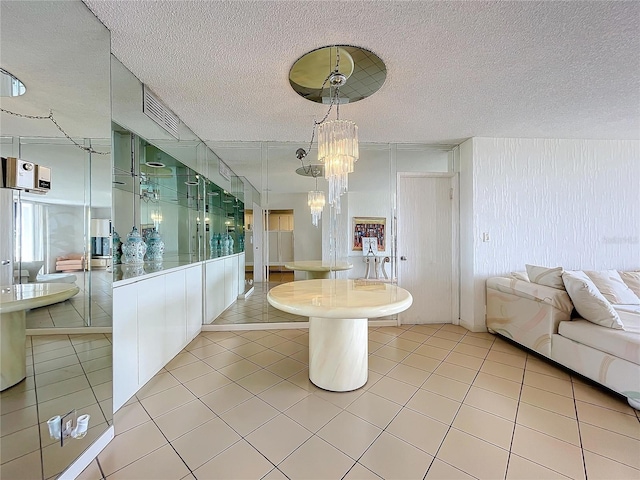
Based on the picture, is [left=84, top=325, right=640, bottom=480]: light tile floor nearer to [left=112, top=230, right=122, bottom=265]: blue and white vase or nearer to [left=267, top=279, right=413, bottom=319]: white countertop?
[left=267, top=279, right=413, bottom=319]: white countertop

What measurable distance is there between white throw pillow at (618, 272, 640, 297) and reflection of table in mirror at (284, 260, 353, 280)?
315 cm

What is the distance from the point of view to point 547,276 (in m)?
2.63

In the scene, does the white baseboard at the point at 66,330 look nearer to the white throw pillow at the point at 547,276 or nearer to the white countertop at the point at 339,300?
the white countertop at the point at 339,300

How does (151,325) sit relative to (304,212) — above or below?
below

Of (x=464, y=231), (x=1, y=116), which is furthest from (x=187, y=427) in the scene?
(x=464, y=231)

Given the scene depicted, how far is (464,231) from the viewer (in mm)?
3428

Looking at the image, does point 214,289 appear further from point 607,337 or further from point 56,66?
point 607,337

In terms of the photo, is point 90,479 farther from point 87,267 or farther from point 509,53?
point 509,53

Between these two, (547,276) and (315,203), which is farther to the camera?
(315,203)

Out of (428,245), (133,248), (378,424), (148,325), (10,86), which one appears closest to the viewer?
(10,86)

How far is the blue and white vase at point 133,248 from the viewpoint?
88.1 inches

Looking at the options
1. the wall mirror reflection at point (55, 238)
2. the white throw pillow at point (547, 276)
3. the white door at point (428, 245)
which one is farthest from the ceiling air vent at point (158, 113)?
the white throw pillow at point (547, 276)

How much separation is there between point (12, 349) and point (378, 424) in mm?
1897

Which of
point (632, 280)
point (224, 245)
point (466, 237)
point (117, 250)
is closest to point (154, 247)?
point (117, 250)
